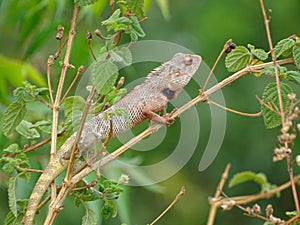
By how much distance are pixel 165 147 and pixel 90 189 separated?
3.86 m

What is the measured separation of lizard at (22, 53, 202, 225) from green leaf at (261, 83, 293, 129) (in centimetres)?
18

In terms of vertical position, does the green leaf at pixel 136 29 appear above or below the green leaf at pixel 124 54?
above

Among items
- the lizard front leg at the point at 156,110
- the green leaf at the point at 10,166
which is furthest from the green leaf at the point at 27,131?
the lizard front leg at the point at 156,110

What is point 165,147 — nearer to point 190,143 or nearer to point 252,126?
point 252,126

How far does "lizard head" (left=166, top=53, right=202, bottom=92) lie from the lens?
167 centimetres

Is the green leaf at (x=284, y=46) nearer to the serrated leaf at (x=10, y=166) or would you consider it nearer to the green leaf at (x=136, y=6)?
the green leaf at (x=136, y=6)

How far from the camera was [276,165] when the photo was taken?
5383 mm

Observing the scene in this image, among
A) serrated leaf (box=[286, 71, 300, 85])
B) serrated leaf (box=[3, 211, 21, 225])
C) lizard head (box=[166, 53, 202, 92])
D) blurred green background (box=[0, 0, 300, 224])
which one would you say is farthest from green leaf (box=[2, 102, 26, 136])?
blurred green background (box=[0, 0, 300, 224])

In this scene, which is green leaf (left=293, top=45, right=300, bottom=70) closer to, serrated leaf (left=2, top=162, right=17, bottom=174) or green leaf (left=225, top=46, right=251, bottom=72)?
green leaf (left=225, top=46, right=251, bottom=72)

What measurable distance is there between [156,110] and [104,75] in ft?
1.05

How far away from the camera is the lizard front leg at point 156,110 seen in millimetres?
1492

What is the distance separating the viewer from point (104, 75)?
51.2 inches

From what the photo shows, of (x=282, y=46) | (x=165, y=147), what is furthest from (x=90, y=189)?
(x=165, y=147)

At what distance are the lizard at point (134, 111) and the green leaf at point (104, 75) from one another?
0.05 m
